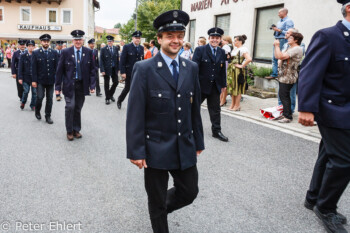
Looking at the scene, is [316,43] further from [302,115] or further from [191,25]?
[191,25]

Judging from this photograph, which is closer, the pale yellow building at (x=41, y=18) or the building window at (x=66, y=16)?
the pale yellow building at (x=41, y=18)

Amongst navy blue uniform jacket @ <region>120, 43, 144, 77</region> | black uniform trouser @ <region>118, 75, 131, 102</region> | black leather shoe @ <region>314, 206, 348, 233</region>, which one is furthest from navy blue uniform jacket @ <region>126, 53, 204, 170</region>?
navy blue uniform jacket @ <region>120, 43, 144, 77</region>

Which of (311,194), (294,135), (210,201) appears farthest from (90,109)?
(311,194)

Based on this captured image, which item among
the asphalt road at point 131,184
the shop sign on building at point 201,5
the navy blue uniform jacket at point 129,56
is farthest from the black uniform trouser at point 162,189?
the shop sign on building at point 201,5

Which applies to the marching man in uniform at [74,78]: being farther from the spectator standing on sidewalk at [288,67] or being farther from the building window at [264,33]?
the building window at [264,33]

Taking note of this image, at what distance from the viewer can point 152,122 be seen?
2570mm

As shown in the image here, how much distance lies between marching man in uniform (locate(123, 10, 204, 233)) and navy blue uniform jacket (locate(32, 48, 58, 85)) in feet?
19.6

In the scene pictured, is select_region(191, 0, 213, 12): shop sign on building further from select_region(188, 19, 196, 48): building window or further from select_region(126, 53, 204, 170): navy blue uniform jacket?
select_region(126, 53, 204, 170): navy blue uniform jacket

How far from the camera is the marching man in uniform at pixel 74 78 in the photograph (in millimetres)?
6398

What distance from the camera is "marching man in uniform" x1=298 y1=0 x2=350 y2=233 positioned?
3.00 meters

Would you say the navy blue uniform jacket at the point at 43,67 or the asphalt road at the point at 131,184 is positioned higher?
the navy blue uniform jacket at the point at 43,67

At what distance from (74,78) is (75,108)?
0.61 m

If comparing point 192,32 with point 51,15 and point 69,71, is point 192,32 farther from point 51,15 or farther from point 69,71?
point 51,15

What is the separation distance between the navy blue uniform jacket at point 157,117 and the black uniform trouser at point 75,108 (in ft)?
13.7
